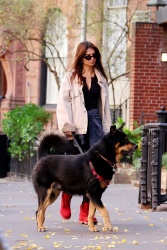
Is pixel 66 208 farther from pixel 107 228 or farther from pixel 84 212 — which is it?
pixel 107 228

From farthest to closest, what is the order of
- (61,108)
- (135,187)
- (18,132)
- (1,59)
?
(1,59), (18,132), (135,187), (61,108)

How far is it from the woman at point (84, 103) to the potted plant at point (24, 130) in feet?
30.1

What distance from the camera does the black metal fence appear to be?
11297 millimetres

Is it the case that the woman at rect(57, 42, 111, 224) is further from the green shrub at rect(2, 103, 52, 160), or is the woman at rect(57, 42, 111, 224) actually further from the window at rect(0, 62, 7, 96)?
the window at rect(0, 62, 7, 96)

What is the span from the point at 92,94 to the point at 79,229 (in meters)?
1.49

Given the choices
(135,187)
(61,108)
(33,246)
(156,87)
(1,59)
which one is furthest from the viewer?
(1,59)

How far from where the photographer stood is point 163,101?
18406 mm

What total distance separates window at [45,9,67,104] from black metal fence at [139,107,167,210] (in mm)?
9540

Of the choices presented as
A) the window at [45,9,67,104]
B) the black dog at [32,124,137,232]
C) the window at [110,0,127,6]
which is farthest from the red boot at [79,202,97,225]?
the window at [110,0,127,6]

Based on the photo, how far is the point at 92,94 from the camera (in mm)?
9977

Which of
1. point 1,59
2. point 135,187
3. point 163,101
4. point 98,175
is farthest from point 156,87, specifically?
point 98,175

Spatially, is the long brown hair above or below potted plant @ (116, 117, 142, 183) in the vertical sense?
above

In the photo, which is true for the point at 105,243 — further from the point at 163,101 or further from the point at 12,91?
the point at 12,91

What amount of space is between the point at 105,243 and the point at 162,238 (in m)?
0.71
